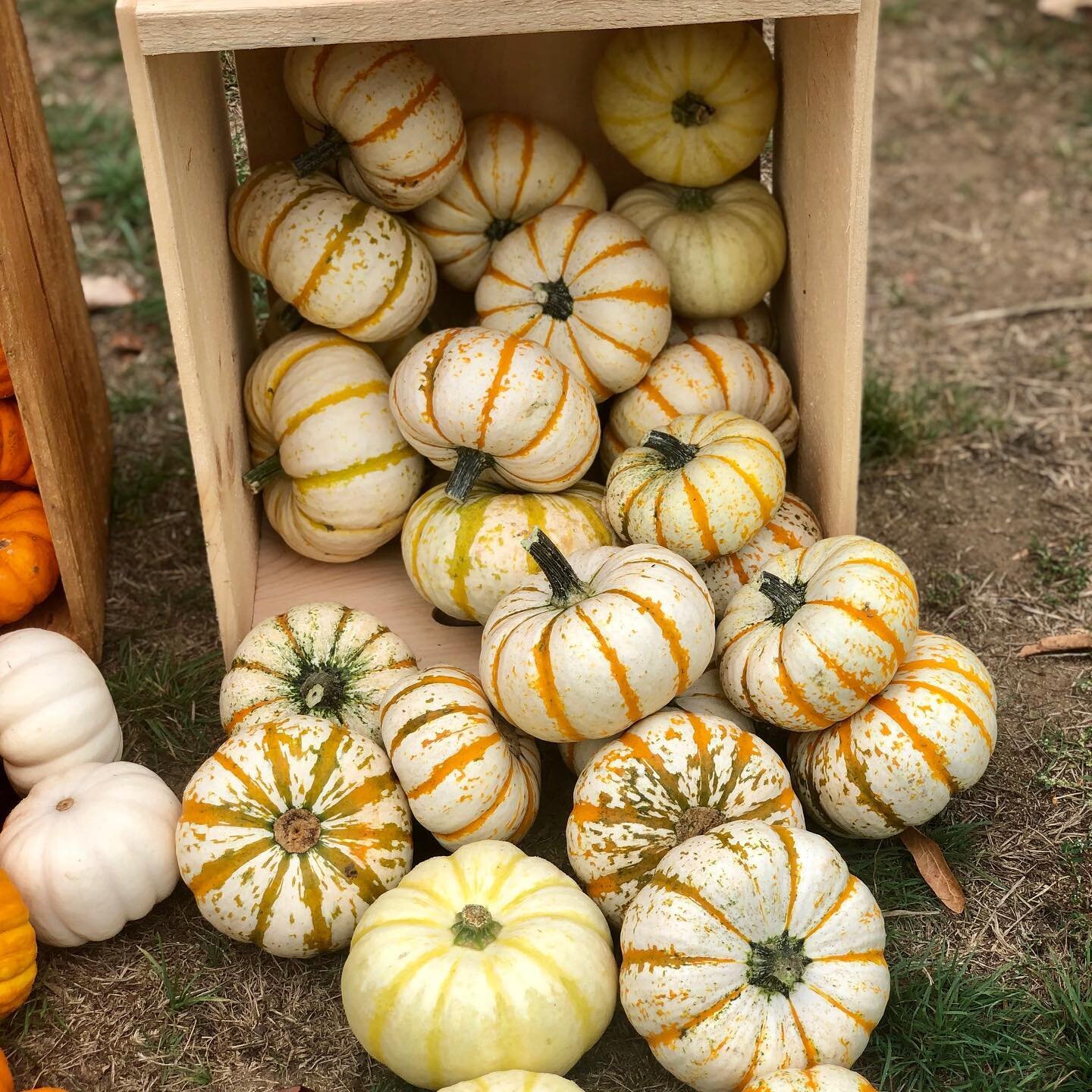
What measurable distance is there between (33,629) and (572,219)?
1.23m

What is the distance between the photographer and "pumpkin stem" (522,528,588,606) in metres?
2.06

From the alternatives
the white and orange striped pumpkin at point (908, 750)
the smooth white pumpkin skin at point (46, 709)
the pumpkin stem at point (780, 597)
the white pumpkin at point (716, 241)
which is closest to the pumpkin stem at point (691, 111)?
the white pumpkin at point (716, 241)

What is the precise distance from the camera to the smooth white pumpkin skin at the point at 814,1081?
1.64 metres

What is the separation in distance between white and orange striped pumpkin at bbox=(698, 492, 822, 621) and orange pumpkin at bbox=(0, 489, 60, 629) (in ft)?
4.13

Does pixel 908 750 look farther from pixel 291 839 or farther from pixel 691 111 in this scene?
pixel 691 111

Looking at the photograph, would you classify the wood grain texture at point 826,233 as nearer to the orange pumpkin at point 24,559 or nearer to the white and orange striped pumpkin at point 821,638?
the white and orange striped pumpkin at point 821,638

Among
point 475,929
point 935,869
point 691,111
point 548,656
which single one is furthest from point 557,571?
point 691,111

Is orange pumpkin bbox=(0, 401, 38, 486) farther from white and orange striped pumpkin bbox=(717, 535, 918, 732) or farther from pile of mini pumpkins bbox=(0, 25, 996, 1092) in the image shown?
white and orange striped pumpkin bbox=(717, 535, 918, 732)

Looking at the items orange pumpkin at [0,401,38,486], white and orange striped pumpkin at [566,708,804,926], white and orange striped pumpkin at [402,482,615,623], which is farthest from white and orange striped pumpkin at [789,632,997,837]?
orange pumpkin at [0,401,38,486]

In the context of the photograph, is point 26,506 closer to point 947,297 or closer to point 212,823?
point 212,823

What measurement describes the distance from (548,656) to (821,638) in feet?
1.38

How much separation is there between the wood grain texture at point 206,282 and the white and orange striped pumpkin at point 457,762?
49cm

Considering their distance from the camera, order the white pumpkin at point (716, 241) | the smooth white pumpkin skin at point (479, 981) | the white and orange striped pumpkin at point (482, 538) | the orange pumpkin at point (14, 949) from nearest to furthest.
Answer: the smooth white pumpkin skin at point (479, 981)
the orange pumpkin at point (14, 949)
the white and orange striped pumpkin at point (482, 538)
the white pumpkin at point (716, 241)

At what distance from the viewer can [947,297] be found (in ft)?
12.6
